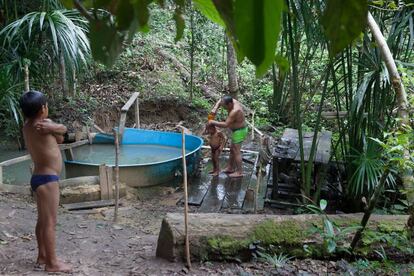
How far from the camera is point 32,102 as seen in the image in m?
2.90

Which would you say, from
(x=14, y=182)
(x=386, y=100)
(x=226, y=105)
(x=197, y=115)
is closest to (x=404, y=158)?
(x=386, y=100)

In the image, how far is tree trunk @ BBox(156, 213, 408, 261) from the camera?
3420 mm

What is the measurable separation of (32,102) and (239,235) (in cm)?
166

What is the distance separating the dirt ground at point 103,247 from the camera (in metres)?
3.33

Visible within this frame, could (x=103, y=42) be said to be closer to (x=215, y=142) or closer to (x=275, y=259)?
(x=275, y=259)

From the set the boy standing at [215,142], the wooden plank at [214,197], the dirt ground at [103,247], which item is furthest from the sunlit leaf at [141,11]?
the boy standing at [215,142]

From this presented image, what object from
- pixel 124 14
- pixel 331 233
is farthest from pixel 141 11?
pixel 331 233

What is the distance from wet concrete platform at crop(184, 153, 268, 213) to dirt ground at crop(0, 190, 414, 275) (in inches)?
28.3

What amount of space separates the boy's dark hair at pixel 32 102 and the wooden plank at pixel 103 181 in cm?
267

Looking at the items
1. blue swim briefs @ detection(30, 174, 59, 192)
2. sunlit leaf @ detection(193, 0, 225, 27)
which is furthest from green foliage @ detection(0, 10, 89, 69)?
sunlit leaf @ detection(193, 0, 225, 27)

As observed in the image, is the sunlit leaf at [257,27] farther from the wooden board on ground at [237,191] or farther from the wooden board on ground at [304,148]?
the wooden board on ground at [237,191]

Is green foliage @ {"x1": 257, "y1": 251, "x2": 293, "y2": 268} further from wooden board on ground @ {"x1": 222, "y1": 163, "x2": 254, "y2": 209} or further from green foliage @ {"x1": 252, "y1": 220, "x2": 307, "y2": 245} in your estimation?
wooden board on ground @ {"x1": 222, "y1": 163, "x2": 254, "y2": 209}

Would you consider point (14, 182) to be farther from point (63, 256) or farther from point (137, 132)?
point (63, 256)

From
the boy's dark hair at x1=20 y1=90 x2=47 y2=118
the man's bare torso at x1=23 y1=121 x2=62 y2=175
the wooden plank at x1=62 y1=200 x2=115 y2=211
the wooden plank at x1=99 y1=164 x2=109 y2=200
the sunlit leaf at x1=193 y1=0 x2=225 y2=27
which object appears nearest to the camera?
the sunlit leaf at x1=193 y1=0 x2=225 y2=27
